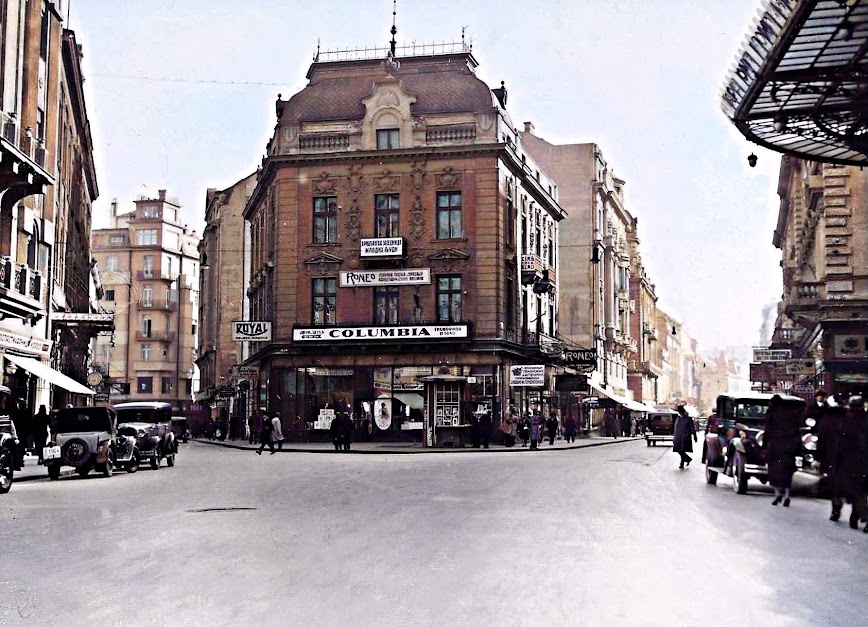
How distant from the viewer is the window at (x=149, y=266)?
108 metres

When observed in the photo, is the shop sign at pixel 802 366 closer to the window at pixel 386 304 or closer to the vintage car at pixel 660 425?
the vintage car at pixel 660 425

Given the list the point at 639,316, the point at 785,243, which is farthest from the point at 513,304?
the point at 639,316

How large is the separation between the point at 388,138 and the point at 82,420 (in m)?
29.4

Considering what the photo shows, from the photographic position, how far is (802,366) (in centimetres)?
4597

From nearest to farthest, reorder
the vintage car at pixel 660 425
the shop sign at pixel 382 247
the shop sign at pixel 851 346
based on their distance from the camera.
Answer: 1. the shop sign at pixel 851 346
2. the shop sign at pixel 382 247
3. the vintage car at pixel 660 425

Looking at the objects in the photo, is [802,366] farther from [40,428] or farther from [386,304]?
[40,428]

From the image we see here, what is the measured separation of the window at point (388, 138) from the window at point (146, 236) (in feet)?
202

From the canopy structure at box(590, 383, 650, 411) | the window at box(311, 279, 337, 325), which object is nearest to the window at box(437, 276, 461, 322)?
the window at box(311, 279, 337, 325)

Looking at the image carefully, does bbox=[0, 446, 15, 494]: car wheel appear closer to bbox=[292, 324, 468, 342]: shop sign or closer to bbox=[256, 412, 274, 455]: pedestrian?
bbox=[256, 412, 274, 455]: pedestrian

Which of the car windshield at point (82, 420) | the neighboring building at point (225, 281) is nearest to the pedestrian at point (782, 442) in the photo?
the car windshield at point (82, 420)

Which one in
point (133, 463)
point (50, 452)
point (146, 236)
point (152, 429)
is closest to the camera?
point (50, 452)

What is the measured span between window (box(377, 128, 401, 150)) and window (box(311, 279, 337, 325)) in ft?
23.3

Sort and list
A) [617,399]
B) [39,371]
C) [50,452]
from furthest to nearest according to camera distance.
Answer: [617,399] < [39,371] < [50,452]

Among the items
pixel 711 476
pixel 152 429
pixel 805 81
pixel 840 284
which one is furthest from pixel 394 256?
pixel 805 81
